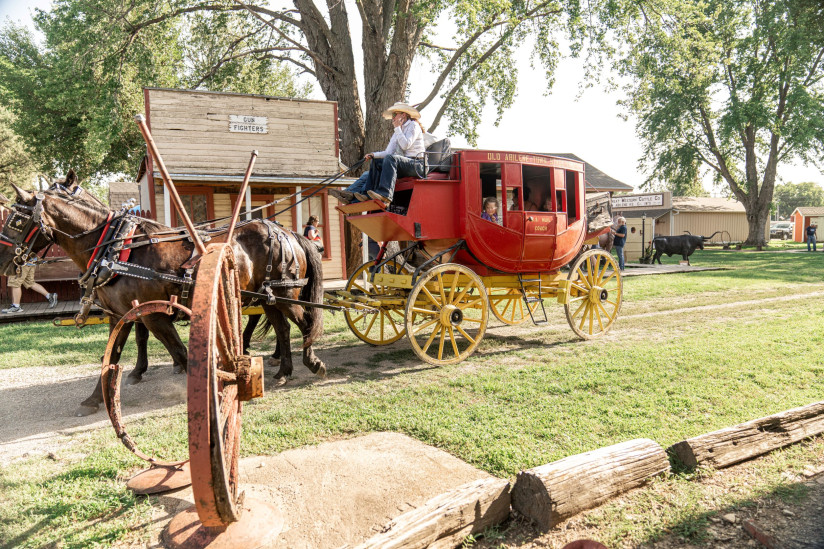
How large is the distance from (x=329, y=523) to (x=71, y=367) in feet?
18.5

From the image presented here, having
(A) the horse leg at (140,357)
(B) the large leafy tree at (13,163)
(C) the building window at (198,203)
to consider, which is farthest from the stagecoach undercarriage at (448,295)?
(B) the large leafy tree at (13,163)

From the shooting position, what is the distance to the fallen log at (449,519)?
2614 millimetres

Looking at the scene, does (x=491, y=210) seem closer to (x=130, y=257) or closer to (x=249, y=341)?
(x=249, y=341)

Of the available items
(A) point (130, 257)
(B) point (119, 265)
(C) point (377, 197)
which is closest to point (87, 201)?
(A) point (130, 257)

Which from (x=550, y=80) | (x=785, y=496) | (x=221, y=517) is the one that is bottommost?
(x=785, y=496)

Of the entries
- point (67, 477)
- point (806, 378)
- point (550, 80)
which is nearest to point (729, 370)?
point (806, 378)

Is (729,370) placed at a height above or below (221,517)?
below

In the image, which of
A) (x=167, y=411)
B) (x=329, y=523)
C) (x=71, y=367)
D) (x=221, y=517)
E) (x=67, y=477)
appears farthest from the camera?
(x=71, y=367)

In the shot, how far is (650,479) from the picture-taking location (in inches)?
136

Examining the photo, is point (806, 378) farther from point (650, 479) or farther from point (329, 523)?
point (329, 523)

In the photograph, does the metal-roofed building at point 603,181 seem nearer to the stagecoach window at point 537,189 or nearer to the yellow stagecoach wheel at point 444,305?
the stagecoach window at point 537,189

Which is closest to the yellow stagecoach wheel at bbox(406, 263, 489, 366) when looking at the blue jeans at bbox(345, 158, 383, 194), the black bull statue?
the blue jeans at bbox(345, 158, 383, 194)

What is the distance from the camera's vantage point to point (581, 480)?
10.2ft

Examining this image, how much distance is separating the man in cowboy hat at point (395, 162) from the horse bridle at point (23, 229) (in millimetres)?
3149
